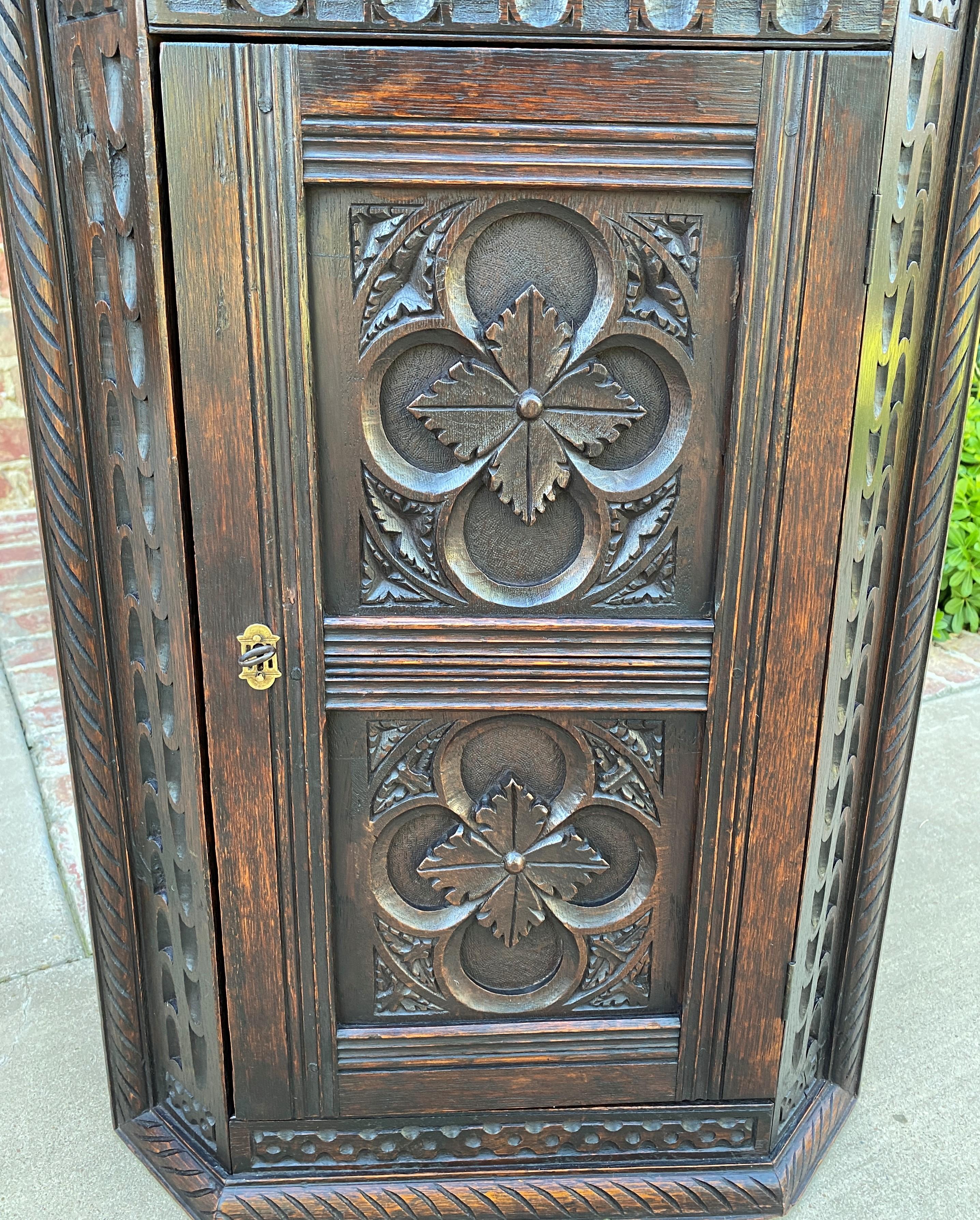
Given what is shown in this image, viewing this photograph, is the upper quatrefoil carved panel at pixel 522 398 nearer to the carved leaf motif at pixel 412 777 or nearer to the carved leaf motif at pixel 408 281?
the carved leaf motif at pixel 408 281

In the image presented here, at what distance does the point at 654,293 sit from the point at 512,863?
29.1 inches

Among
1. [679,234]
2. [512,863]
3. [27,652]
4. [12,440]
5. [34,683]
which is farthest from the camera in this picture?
[12,440]

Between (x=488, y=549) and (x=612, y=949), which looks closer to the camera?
(x=488, y=549)

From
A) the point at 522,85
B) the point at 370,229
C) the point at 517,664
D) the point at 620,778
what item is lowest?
the point at 620,778

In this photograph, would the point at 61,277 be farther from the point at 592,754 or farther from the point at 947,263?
the point at 947,263

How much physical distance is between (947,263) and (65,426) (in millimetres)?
1099

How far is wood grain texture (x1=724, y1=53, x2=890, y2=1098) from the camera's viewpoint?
1110 millimetres

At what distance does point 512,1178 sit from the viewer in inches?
59.8

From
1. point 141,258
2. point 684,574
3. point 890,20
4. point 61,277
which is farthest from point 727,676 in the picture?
point 61,277

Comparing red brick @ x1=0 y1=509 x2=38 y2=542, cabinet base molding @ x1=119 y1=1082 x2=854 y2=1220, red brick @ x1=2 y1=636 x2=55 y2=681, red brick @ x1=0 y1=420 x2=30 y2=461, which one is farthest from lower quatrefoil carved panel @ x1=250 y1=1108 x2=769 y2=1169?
red brick @ x1=0 y1=420 x2=30 y2=461

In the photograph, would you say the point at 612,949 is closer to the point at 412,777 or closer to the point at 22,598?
the point at 412,777

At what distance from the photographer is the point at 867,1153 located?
1.63 meters

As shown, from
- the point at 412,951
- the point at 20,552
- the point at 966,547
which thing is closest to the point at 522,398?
the point at 412,951

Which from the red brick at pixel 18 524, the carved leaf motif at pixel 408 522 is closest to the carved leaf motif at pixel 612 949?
the carved leaf motif at pixel 408 522
